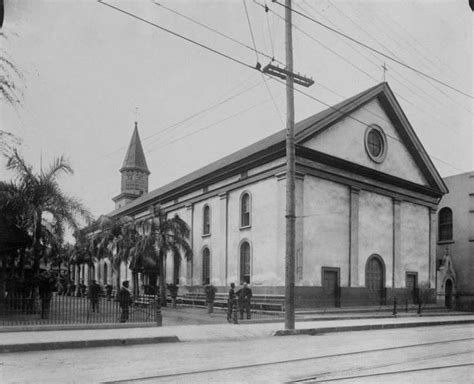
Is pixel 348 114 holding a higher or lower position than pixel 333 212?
higher

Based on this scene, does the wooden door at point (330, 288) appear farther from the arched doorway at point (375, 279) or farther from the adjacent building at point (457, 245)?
the adjacent building at point (457, 245)

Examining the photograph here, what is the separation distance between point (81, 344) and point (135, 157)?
55.0m

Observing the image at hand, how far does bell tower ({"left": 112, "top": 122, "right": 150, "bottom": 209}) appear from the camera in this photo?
65.6 metres

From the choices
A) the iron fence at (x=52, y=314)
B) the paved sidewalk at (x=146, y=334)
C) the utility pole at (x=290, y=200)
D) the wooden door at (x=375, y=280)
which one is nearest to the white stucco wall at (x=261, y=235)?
the wooden door at (x=375, y=280)

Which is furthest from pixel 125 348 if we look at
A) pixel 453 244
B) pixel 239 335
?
pixel 453 244

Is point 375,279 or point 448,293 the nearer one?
point 375,279

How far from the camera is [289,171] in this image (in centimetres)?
1675

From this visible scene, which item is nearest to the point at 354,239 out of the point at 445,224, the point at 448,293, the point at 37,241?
the point at 448,293

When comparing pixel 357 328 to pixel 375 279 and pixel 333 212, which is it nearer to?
pixel 333 212

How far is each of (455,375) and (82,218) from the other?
15.1m

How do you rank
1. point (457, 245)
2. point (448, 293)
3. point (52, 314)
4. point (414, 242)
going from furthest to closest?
point (457, 245)
point (448, 293)
point (414, 242)
point (52, 314)

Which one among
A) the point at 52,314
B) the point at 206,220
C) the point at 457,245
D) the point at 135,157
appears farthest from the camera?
the point at 135,157

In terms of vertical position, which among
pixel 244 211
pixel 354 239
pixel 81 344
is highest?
pixel 244 211

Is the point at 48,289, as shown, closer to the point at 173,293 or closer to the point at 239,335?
the point at 239,335
